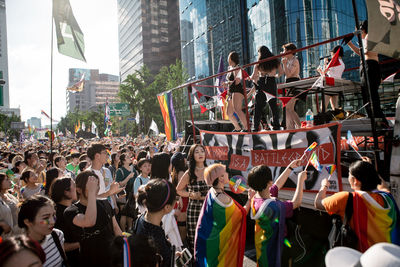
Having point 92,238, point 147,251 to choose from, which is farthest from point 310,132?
point 92,238

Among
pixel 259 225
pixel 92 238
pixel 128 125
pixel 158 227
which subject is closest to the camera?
pixel 158 227

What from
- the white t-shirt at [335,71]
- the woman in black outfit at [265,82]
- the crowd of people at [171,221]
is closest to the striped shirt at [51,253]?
the crowd of people at [171,221]

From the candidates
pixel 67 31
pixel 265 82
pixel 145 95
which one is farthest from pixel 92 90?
pixel 265 82

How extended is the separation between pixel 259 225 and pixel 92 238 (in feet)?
5.82

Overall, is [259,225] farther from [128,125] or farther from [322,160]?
[128,125]

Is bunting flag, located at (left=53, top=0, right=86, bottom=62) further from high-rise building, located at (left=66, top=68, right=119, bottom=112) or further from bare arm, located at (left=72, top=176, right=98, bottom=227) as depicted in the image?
high-rise building, located at (left=66, top=68, right=119, bottom=112)

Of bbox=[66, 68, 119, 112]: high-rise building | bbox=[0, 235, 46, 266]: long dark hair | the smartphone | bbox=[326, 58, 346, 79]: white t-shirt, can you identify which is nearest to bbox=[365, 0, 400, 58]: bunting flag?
bbox=[326, 58, 346, 79]: white t-shirt

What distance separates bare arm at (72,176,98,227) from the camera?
111 inches

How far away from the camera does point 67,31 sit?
8.67m

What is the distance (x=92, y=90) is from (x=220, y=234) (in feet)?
539

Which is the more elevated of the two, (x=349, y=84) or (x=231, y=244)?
(x=349, y=84)

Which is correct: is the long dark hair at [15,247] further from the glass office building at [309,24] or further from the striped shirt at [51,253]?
the glass office building at [309,24]

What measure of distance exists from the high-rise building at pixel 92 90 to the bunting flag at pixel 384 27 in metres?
154

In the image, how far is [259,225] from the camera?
3125mm
